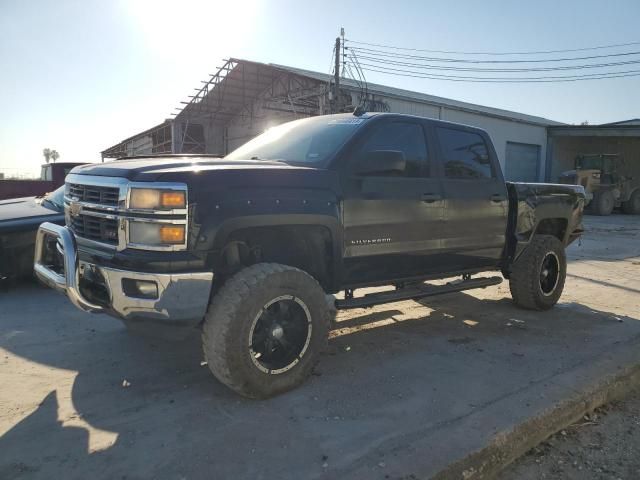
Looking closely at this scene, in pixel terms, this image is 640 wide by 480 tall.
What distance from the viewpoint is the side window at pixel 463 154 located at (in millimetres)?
4816

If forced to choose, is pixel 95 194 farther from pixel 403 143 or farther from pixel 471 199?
pixel 471 199

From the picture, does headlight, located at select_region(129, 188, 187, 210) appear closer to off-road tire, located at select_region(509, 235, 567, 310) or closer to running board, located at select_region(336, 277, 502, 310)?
running board, located at select_region(336, 277, 502, 310)

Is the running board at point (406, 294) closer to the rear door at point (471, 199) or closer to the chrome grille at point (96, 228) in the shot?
the rear door at point (471, 199)

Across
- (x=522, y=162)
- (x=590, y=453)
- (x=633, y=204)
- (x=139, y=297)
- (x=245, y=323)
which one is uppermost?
(x=522, y=162)

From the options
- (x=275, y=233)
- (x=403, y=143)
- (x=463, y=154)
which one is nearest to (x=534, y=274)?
(x=463, y=154)

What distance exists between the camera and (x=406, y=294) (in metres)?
4.48

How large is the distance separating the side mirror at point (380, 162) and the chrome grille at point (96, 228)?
5.97ft

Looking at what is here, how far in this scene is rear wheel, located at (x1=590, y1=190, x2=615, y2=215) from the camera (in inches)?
948

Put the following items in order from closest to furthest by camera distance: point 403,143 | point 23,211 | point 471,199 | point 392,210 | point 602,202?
point 392,210
point 403,143
point 471,199
point 23,211
point 602,202

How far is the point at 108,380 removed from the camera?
3707 millimetres

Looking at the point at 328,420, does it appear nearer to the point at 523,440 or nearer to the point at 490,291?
the point at 523,440

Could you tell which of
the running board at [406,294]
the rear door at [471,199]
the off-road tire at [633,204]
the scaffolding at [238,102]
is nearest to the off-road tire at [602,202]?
the off-road tire at [633,204]

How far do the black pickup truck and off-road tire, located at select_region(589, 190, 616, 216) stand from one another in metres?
22.0

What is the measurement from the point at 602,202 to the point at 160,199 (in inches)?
1006
